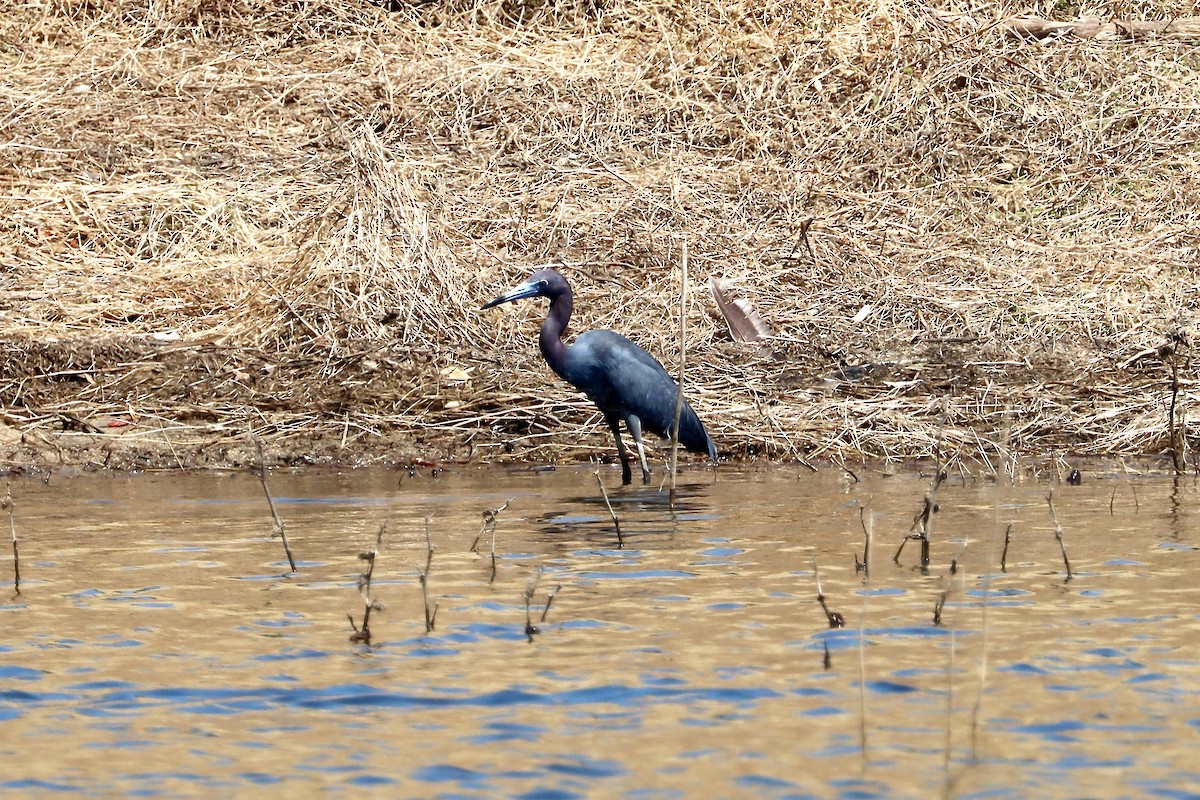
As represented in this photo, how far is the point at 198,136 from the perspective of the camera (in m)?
13.8

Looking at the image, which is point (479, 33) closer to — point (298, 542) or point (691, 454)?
point (691, 454)

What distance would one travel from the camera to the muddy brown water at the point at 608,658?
374 centimetres

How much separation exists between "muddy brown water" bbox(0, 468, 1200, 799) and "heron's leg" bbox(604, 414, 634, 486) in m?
1.25

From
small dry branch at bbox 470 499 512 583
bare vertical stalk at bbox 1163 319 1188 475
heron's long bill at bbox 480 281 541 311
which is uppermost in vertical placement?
heron's long bill at bbox 480 281 541 311

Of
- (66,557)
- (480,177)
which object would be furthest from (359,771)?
(480,177)

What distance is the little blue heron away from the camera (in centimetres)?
885

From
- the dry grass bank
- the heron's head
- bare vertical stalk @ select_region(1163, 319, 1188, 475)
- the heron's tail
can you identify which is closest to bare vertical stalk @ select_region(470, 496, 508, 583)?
the heron's tail

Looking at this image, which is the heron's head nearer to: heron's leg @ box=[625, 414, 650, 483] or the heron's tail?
heron's leg @ box=[625, 414, 650, 483]

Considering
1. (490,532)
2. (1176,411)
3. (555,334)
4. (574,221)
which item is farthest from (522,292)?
(1176,411)

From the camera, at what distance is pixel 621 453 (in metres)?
9.02

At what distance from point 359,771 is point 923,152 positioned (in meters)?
10.7

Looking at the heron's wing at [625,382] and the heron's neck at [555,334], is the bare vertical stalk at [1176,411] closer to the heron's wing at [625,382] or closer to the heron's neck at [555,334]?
the heron's wing at [625,382]

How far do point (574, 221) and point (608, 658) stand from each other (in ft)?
25.9

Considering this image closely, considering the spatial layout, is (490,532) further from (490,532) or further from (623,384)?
(623,384)
